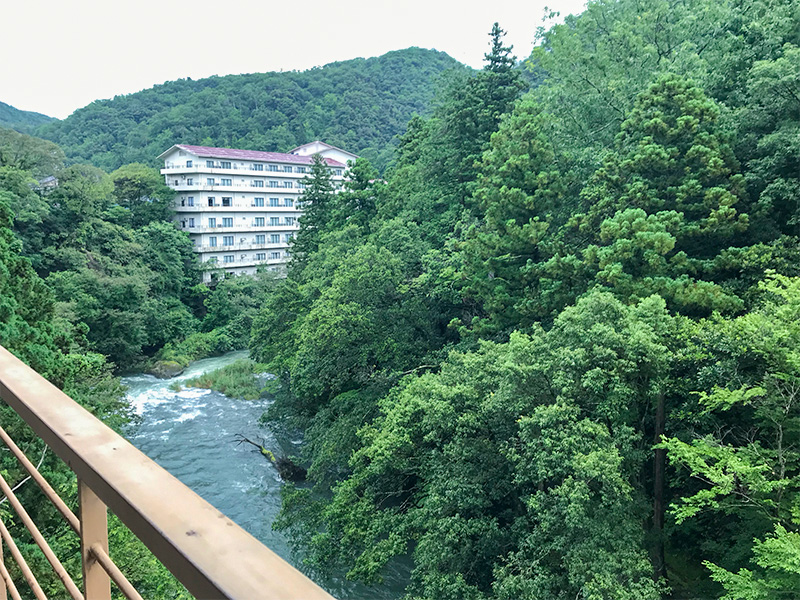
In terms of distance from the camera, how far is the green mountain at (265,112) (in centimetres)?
4231

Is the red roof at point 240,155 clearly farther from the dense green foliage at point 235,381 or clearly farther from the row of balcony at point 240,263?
the dense green foliage at point 235,381

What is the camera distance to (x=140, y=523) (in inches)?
23.3

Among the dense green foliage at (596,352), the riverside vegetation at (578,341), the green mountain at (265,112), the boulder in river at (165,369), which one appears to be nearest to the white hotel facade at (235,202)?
the green mountain at (265,112)

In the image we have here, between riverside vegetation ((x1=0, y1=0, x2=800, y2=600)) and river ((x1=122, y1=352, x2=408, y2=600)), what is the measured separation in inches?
28.8

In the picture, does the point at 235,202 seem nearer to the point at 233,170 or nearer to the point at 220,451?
the point at 233,170

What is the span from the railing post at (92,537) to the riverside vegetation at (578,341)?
20.2 feet

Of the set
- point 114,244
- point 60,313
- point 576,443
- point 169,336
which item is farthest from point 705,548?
point 114,244

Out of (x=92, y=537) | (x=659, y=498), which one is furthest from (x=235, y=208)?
(x=92, y=537)

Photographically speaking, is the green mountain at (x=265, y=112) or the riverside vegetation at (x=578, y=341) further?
the green mountain at (x=265, y=112)

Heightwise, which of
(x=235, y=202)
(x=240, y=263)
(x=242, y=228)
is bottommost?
(x=240, y=263)

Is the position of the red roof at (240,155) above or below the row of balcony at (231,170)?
above

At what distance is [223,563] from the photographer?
1.76 feet

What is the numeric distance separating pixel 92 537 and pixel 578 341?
303 inches

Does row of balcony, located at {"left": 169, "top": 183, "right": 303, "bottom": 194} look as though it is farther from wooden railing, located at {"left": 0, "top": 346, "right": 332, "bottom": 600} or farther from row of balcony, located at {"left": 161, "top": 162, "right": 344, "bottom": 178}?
wooden railing, located at {"left": 0, "top": 346, "right": 332, "bottom": 600}
